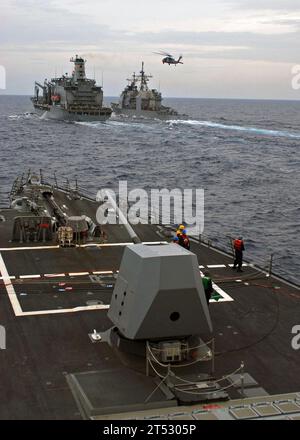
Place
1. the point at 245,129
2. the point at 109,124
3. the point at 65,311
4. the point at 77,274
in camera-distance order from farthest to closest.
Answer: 1. the point at 109,124
2. the point at 245,129
3. the point at 77,274
4. the point at 65,311

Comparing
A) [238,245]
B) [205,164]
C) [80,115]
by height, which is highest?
[80,115]

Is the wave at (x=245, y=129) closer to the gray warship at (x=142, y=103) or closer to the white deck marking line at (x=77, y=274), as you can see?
the gray warship at (x=142, y=103)

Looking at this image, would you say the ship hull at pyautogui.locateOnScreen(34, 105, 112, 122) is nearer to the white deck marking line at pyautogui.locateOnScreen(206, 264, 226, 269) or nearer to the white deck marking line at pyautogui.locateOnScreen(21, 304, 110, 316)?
the white deck marking line at pyautogui.locateOnScreen(206, 264, 226, 269)

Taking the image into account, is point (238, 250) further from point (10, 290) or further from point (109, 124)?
point (109, 124)

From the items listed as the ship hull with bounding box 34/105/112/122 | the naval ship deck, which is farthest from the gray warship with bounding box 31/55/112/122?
the naval ship deck

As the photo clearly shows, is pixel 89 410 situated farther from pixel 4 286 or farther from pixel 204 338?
pixel 4 286

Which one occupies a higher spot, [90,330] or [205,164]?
[90,330]

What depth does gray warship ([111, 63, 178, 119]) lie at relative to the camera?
13988cm

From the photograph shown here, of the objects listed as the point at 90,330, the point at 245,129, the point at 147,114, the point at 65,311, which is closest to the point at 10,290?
the point at 65,311

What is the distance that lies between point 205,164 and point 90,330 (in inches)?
2401

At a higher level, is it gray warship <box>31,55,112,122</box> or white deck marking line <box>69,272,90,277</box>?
gray warship <box>31,55,112,122</box>

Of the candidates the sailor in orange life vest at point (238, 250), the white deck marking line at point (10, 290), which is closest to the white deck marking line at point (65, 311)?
the white deck marking line at point (10, 290)

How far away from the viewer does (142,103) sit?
464 feet

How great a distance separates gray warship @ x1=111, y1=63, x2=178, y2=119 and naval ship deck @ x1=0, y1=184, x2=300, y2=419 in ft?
397
